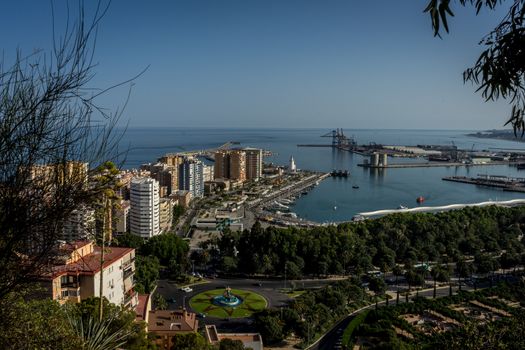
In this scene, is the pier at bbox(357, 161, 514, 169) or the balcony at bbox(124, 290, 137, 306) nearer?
the balcony at bbox(124, 290, 137, 306)

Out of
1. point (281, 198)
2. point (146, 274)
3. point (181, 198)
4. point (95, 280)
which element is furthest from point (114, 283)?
point (281, 198)

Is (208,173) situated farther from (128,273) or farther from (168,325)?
(168,325)

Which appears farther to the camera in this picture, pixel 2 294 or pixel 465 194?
pixel 465 194

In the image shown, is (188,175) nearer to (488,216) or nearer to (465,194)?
(488,216)

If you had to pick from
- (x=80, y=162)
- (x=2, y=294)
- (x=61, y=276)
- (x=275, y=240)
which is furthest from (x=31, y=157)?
(x=275, y=240)

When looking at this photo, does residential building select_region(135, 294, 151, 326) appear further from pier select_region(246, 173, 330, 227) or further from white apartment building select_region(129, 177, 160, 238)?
pier select_region(246, 173, 330, 227)

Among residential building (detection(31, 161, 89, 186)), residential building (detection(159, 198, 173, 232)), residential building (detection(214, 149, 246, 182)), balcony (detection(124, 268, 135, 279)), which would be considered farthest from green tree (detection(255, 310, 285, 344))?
residential building (detection(214, 149, 246, 182))
